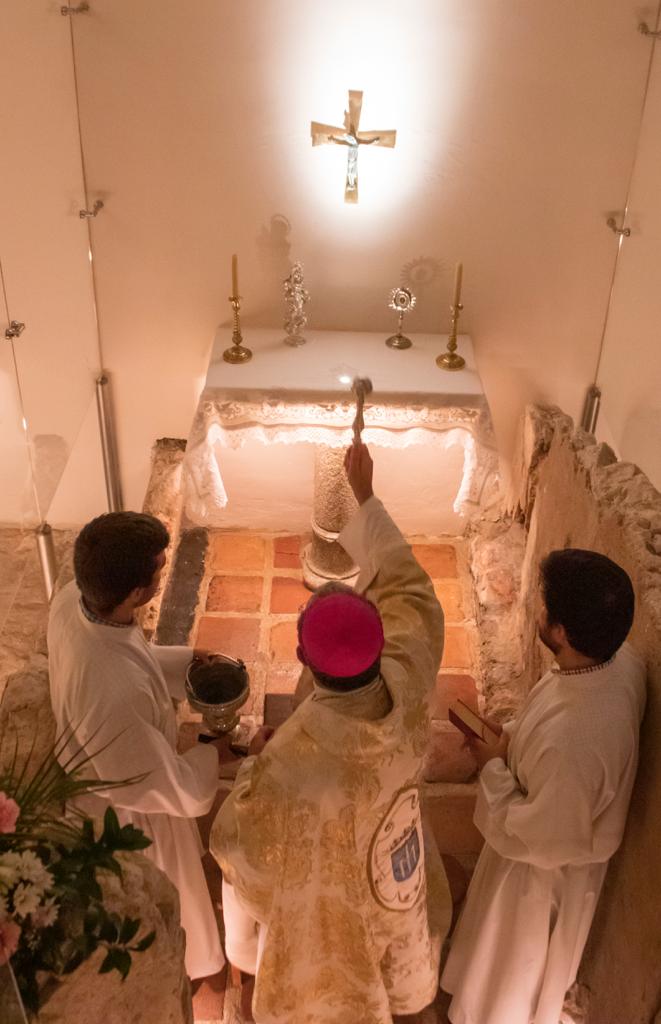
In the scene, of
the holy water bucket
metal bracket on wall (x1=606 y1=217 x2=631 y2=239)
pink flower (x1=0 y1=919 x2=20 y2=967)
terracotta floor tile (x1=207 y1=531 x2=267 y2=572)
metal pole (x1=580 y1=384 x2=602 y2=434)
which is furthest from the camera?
terracotta floor tile (x1=207 y1=531 x2=267 y2=572)

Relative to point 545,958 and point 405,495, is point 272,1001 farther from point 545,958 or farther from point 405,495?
point 405,495

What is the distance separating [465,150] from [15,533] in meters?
2.89

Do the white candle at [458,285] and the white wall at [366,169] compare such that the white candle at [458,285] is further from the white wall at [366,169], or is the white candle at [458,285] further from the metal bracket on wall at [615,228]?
the metal bracket on wall at [615,228]

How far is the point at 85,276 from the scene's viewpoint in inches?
202

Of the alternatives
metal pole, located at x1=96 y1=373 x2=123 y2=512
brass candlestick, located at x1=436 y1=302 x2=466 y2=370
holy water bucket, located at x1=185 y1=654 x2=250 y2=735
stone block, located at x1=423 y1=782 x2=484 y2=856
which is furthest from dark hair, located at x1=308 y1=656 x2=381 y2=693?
metal pole, located at x1=96 y1=373 x2=123 y2=512

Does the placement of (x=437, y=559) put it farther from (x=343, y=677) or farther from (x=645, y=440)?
(x=343, y=677)

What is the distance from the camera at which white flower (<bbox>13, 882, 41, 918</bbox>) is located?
1.75 m

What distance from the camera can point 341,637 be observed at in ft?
7.71

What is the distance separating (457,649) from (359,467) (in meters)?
2.27

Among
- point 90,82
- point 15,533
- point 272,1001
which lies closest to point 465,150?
point 90,82

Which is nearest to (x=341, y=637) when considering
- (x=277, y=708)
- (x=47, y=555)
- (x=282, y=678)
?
(x=277, y=708)

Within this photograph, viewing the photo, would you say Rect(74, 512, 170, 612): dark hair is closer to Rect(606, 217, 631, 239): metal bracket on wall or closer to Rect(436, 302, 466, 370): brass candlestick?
Rect(436, 302, 466, 370): brass candlestick

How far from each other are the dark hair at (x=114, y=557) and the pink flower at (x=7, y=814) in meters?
0.94

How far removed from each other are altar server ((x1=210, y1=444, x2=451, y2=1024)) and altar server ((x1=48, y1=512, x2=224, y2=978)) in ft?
0.76
